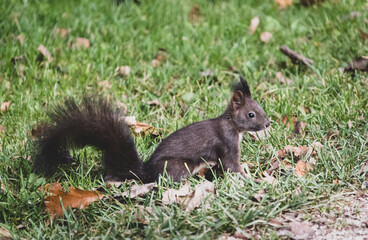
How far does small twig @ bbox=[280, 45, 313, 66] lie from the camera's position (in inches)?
206

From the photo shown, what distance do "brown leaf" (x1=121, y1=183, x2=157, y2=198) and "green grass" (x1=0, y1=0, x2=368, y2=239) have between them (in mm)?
60

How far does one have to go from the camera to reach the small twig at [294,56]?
5227mm

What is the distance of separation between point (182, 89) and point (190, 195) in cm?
208

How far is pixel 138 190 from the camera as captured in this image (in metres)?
3.18

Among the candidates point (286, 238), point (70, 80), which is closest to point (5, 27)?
point (70, 80)

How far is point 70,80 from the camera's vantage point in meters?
5.09

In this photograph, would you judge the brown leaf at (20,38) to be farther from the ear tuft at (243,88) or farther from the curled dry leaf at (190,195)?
the curled dry leaf at (190,195)

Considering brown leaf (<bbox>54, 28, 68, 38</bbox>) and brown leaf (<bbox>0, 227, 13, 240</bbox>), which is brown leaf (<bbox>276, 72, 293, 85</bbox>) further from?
brown leaf (<bbox>0, 227, 13, 240</bbox>)

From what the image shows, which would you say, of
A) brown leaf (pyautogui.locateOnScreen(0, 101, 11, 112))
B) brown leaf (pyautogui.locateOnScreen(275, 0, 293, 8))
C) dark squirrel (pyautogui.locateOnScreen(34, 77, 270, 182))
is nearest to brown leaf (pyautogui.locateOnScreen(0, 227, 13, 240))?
dark squirrel (pyautogui.locateOnScreen(34, 77, 270, 182))

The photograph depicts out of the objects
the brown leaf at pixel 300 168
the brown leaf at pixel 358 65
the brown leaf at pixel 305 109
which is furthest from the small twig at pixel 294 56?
the brown leaf at pixel 300 168

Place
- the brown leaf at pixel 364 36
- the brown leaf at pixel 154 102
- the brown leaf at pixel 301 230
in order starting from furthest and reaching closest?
the brown leaf at pixel 364 36 → the brown leaf at pixel 154 102 → the brown leaf at pixel 301 230

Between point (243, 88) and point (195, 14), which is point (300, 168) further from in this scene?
point (195, 14)

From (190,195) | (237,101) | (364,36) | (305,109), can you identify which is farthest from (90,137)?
Answer: (364,36)

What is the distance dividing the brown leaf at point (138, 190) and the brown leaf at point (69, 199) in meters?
0.16
